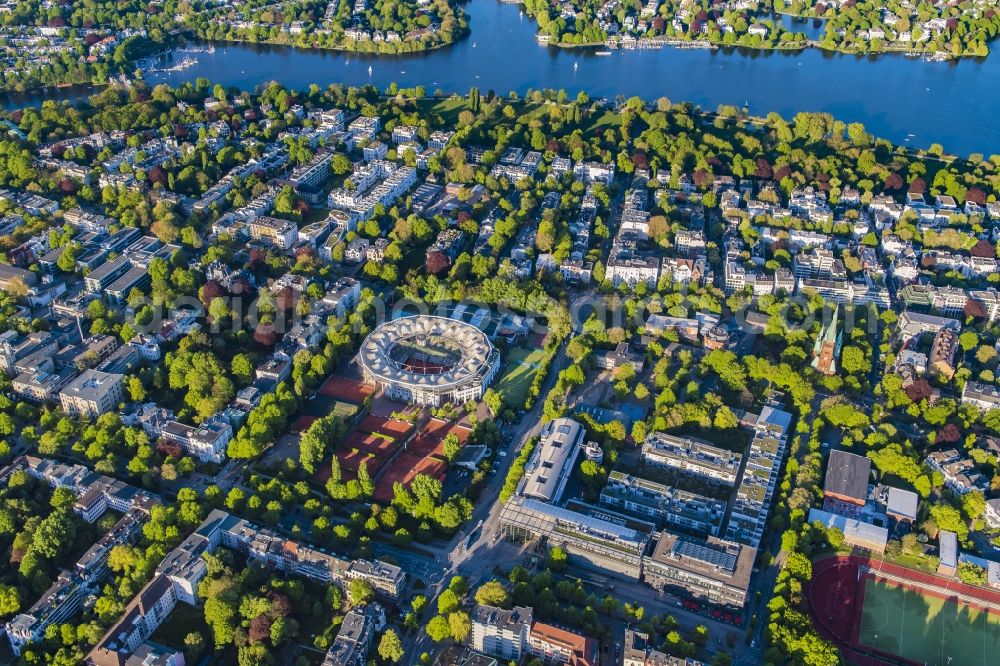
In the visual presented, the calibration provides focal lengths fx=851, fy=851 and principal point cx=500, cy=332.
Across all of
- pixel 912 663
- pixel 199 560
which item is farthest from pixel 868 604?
pixel 199 560

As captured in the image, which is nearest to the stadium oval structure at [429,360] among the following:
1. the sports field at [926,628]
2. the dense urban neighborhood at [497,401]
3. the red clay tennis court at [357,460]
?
the dense urban neighborhood at [497,401]

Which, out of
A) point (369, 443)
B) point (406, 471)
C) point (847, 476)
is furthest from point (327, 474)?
point (847, 476)

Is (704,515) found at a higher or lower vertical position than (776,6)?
lower

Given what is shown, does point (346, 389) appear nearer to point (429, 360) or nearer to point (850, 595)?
point (429, 360)

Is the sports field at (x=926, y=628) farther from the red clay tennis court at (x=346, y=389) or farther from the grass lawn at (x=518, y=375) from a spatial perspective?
the red clay tennis court at (x=346, y=389)

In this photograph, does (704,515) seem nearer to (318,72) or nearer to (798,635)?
(798,635)

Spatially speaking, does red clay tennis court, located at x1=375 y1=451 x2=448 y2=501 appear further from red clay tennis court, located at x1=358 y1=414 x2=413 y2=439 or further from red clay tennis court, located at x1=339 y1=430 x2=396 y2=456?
red clay tennis court, located at x1=358 y1=414 x2=413 y2=439

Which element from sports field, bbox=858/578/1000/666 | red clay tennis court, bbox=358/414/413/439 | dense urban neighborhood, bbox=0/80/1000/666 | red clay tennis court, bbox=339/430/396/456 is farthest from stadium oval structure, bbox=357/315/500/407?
sports field, bbox=858/578/1000/666
